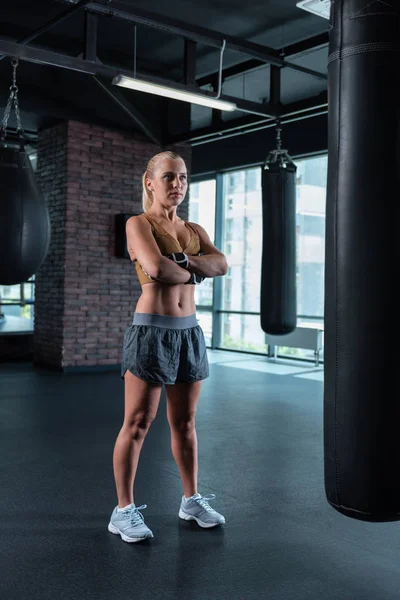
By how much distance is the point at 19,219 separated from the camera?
14.1 feet

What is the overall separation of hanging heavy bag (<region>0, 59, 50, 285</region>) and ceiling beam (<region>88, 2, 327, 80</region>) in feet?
4.33

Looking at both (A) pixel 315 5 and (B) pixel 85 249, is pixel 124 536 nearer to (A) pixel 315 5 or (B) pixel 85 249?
(A) pixel 315 5

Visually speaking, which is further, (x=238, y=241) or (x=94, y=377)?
(x=238, y=241)

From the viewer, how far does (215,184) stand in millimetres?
10555

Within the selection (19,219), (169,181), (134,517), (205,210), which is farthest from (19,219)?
(205,210)

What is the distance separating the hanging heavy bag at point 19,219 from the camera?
4.27m

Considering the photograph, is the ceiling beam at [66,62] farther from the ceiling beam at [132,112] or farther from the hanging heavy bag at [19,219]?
the ceiling beam at [132,112]

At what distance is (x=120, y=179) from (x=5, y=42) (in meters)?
2.99

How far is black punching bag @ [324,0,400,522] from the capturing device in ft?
4.78

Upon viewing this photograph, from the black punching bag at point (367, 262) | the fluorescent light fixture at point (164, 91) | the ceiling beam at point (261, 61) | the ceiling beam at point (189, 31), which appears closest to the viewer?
the black punching bag at point (367, 262)

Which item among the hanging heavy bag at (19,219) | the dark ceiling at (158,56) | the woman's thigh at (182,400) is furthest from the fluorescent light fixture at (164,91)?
the woman's thigh at (182,400)

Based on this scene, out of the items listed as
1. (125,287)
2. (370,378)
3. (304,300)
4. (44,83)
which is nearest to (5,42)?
(44,83)

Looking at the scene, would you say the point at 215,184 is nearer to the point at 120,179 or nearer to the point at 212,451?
the point at 120,179

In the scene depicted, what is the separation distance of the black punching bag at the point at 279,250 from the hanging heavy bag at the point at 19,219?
183 centimetres
